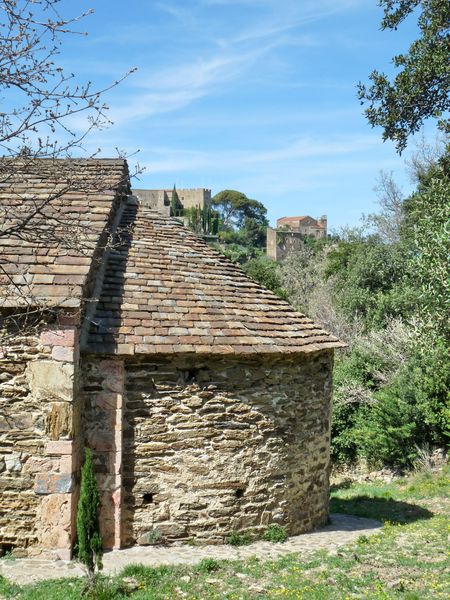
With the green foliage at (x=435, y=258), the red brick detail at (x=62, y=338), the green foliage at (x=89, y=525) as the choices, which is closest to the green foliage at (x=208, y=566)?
the green foliage at (x=89, y=525)

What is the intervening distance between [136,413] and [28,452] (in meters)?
1.44

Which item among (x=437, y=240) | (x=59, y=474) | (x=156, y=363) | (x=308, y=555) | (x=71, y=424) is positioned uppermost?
(x=437, y=240)

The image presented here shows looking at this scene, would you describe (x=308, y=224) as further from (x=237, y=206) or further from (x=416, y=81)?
(x=416, y=81)

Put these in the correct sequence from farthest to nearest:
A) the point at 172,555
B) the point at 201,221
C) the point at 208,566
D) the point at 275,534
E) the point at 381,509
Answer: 1. the point at 201,221
2. the point at 381,509
3. the point at 275,534
4. the point at 172,555
5. the point at 208,566

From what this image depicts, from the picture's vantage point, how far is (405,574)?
7.23m

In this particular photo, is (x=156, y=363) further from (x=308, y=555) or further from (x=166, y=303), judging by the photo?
(x=308, y=555)

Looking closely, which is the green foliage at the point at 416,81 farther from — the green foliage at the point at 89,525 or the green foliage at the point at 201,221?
the green foliage at the point at 201,221

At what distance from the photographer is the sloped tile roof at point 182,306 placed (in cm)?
820

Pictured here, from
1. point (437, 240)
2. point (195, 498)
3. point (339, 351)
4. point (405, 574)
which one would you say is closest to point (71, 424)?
point (195, 498)

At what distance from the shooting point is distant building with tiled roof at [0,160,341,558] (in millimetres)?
7512

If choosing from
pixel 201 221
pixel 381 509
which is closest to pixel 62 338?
pixel 381 509

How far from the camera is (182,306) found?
889 centimetres

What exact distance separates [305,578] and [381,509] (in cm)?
581

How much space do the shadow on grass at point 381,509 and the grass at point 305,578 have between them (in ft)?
6.77
